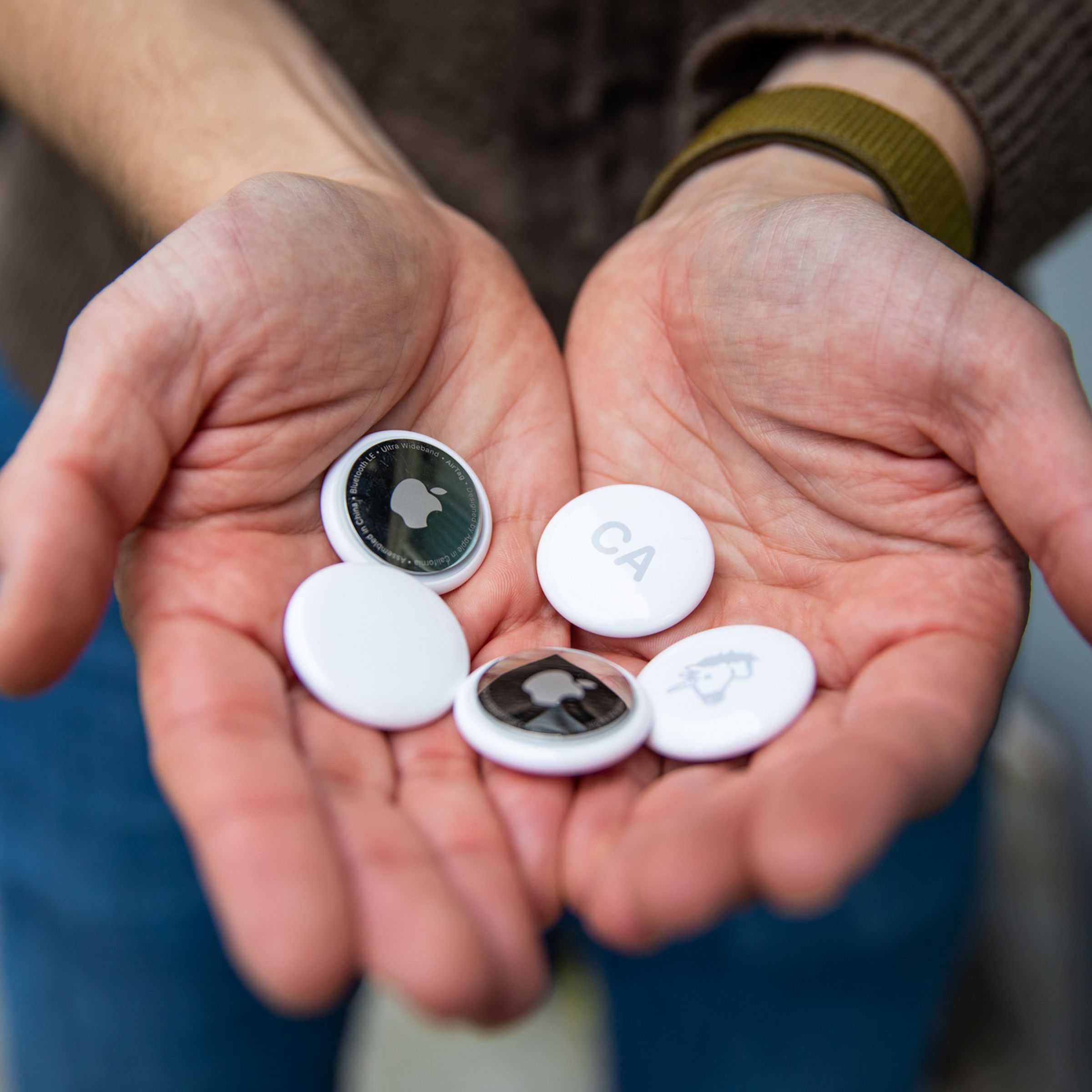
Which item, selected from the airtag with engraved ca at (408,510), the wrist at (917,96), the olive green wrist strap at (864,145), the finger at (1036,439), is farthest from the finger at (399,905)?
the wrist at (917,96)

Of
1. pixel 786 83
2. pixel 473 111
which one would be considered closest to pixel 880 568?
pixel 786 83

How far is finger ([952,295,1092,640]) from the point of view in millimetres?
1409

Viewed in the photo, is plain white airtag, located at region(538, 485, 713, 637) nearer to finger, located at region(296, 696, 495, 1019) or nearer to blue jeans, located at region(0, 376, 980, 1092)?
finger, located at region(296, 696, 495, 1019)

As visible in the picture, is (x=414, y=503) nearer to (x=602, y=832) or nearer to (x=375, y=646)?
(x=375, y=646)

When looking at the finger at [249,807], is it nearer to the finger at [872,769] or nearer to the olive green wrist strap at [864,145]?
the finger at [872,769]

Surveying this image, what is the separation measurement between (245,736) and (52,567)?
1.14 ft

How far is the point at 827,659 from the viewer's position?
1.72 metres

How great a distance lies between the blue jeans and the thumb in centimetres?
97

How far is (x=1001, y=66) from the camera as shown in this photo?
7.18 ft

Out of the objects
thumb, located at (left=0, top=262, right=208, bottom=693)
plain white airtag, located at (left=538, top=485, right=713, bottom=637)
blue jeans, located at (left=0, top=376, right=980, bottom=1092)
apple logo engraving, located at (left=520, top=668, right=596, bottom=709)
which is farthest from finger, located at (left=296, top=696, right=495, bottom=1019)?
blue jeans, located at (left=0, top=376, right=980, bottom=1092)

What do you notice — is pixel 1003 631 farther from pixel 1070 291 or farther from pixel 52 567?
pixel 1070 291

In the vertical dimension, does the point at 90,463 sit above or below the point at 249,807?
above

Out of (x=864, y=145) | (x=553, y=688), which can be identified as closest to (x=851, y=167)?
(x=864, y=145)

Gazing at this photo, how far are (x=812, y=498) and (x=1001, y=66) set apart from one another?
1.18 meters
